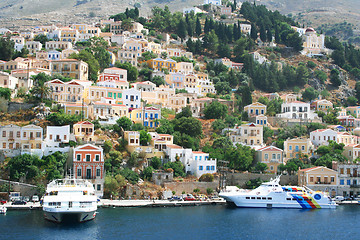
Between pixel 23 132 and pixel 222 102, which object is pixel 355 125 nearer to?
pixel 222 102

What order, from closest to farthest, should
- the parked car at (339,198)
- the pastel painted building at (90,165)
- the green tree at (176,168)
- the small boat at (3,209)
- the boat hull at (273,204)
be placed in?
the small boat at (3,209)
the pastel painted building at (90,165)
the boat hull at (273,204)
the green tree at (176,168)
the parked car at (339,198)

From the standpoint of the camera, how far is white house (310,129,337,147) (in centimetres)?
8056

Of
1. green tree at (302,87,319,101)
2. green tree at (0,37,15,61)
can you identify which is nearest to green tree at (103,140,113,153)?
green tree at (0,37,15,61)

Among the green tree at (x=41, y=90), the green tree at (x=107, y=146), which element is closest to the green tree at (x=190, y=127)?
the green tree at (x=107, y=146)

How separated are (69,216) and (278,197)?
81.2 feet

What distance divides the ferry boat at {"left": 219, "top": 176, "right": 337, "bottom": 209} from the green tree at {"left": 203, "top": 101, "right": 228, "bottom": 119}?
24.3 meters

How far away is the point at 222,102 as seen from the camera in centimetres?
9256

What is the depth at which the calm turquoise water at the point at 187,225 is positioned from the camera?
151 ft

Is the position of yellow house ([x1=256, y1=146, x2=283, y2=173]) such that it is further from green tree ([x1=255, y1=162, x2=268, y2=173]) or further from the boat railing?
the boat railing

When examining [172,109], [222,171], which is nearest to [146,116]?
[172,109]

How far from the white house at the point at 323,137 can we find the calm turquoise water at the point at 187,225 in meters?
22.1

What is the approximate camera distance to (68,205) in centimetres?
5075

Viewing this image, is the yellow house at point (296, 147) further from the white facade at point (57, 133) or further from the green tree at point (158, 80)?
the white facade at point (57, 133)

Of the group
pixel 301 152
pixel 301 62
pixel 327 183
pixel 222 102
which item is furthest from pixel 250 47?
pixel 327 183
